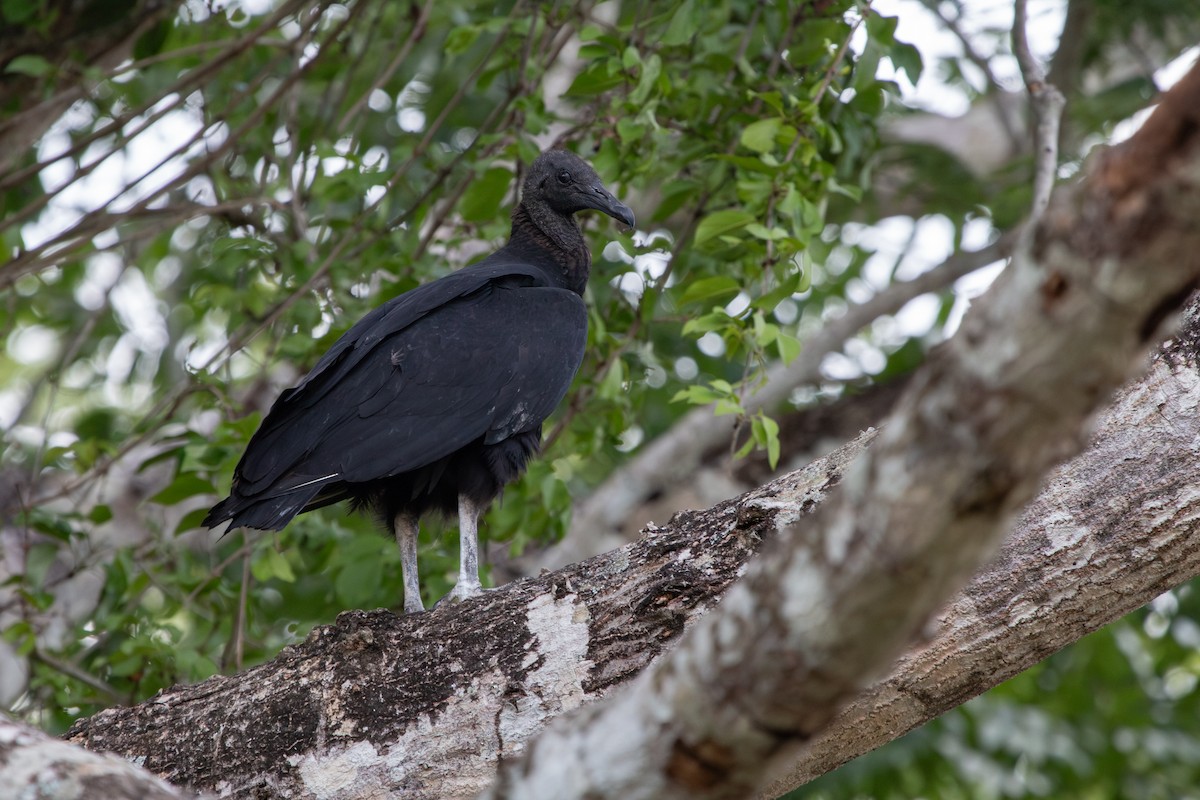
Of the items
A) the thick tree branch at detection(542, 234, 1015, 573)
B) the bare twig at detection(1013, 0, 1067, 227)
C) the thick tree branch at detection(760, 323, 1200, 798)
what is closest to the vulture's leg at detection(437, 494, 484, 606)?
the thick tree branch at detection(760, 323, 1200, 798)

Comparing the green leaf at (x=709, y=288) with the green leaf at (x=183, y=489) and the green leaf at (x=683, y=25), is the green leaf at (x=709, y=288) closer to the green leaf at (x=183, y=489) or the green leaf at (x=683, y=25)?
the green leaf at (x=683, y=25)

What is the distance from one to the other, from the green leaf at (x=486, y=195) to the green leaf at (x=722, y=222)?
95 centimetres

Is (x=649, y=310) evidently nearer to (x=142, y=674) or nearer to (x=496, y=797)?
(x=142, y=674)

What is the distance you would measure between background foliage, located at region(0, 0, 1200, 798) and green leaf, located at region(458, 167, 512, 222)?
0.04 ft

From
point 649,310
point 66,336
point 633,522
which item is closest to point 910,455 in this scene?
point 649,310

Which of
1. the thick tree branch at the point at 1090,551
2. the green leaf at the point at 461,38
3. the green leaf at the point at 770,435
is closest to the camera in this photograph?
the thick tree branch at the point at 1090,551

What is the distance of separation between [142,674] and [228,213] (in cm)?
188

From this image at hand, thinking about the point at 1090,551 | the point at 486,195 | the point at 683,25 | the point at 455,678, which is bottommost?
the point at 1090,551

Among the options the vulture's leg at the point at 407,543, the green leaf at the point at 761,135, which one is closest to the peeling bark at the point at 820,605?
the vulture's leg at the point at 407,543

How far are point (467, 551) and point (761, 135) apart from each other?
148 centimetres

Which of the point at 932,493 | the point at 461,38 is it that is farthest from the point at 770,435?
the point at 932,493

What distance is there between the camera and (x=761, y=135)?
3.38 metres

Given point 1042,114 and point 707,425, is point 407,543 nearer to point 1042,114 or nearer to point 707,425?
point 707,425

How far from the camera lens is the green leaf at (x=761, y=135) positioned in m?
3.38
